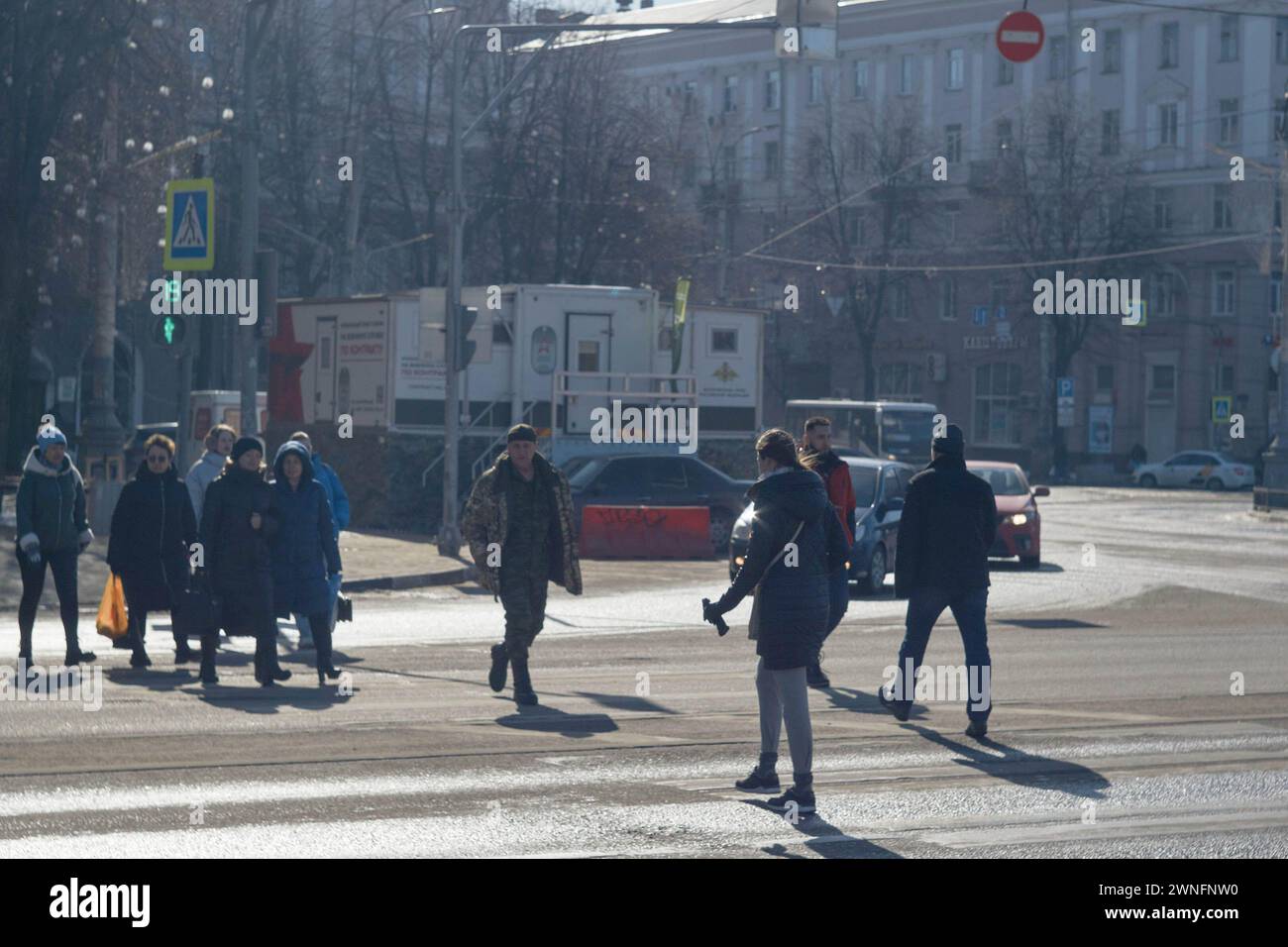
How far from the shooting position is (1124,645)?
17766mm

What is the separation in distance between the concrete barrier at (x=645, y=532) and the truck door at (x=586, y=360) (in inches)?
175

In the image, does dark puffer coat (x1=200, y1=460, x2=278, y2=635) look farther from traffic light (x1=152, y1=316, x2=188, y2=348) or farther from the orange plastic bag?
traffic light (x1=152, y1=316, x2=188, y2=348)

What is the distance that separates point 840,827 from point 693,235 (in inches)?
1993

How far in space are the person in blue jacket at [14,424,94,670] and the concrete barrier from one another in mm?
14063

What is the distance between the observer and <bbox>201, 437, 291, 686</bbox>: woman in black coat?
536 inches

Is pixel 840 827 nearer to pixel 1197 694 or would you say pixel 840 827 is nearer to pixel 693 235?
pixel 1197 694

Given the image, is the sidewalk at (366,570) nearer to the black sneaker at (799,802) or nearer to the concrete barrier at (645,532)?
the concrete barrier at (645,532)

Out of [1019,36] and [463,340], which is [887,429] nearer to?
[463,340]

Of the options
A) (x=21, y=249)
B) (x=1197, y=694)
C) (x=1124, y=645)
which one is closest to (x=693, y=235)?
(x=21, y=249)

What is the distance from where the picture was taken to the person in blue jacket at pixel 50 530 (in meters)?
14.6

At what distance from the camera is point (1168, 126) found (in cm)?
7481

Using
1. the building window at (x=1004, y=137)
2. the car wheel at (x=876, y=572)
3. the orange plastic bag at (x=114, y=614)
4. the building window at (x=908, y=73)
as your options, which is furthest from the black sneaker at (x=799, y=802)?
the building window at (x=908, y=73)

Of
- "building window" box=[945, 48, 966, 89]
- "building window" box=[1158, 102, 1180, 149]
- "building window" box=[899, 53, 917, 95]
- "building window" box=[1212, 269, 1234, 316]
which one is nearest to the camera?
"building window" box=[1212, 269, 1234, 316]

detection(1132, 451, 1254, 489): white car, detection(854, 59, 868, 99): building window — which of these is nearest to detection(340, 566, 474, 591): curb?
detection(1132, 451, 1254, 489): white car
